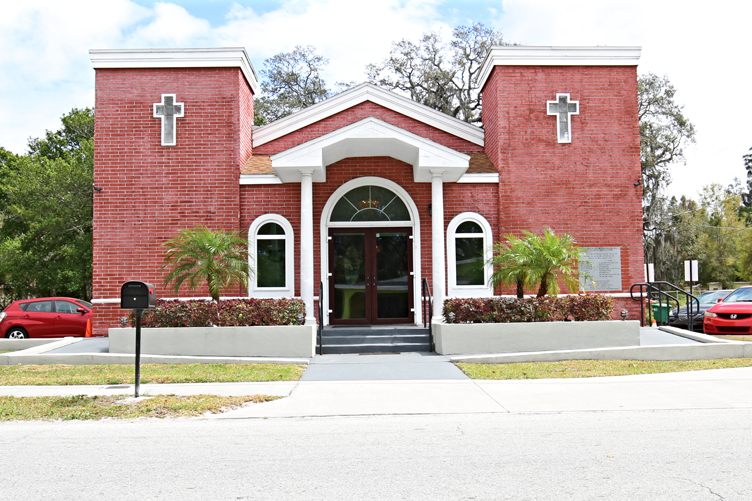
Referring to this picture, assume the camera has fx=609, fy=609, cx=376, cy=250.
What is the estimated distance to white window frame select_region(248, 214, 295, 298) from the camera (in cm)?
1484

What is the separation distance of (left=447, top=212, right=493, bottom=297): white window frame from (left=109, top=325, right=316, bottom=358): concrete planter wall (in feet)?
14.2

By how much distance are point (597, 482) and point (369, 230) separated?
10820 millimetres

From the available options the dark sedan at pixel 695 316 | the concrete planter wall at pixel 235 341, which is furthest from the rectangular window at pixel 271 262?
the dark sedan at pixel 695 316

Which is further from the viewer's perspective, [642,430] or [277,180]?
[277,180]

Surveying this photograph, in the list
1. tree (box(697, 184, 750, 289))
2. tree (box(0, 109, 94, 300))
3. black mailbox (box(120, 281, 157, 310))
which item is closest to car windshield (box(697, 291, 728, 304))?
black mailbox (box(120, 281, 157, 310))

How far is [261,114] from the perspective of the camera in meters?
37.8

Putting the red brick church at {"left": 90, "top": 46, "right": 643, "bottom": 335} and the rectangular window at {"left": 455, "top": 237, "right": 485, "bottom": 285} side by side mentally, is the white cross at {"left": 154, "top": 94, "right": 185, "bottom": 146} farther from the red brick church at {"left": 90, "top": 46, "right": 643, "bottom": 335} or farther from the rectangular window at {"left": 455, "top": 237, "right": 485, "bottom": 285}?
the rectangular window at {"left": 455, "top": 237, "right": 485, "bottom": 285}

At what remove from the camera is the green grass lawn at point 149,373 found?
981 cm

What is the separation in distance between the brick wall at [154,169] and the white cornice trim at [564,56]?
6749mm

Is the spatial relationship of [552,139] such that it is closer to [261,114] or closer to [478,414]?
[478,414]

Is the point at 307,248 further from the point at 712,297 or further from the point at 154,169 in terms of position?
the point at 712,297

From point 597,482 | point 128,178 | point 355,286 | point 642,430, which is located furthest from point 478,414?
point 128,178

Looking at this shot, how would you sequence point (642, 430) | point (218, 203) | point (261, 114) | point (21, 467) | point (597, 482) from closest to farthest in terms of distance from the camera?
point (597, 482) < point (21, 467) < point (642, 430) < point (218, 203) < point (261, 114)

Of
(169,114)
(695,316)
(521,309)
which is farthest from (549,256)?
(169,114)
